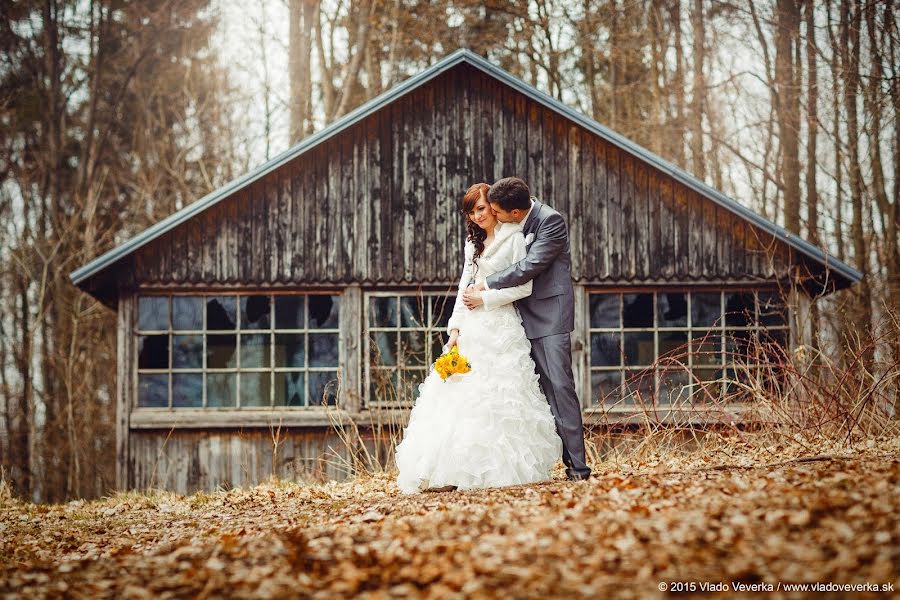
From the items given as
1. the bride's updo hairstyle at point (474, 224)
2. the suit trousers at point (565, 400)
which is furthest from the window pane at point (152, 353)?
the suit trousers at point (565, 400)

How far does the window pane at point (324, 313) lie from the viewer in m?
10.3

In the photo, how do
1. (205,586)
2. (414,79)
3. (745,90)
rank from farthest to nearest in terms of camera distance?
(745,90)
(414,79)
(205,586)

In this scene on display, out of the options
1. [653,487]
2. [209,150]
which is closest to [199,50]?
[209,150]

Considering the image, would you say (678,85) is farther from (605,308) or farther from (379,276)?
(379,276)

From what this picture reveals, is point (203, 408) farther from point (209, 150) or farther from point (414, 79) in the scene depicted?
point (209, 150)

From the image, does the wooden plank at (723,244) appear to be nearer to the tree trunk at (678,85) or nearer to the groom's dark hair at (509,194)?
the groom's dark hair at (509,194)

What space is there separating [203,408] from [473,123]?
15.8 feet

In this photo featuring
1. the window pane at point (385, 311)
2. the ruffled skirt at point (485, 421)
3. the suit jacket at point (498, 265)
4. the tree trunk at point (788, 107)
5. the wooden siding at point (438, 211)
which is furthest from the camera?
the tree trunk at point (788, 107)

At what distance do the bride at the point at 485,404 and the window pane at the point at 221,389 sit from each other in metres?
4.94

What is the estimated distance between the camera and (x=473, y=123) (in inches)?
407

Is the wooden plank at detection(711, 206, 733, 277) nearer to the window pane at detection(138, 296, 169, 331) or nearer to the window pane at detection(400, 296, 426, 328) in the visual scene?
the window pane at detection(400, 296, 426, 328)

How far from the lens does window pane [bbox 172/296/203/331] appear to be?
10297 mm

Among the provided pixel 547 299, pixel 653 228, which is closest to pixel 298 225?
pixel 653 228

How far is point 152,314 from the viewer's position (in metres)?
10.3
